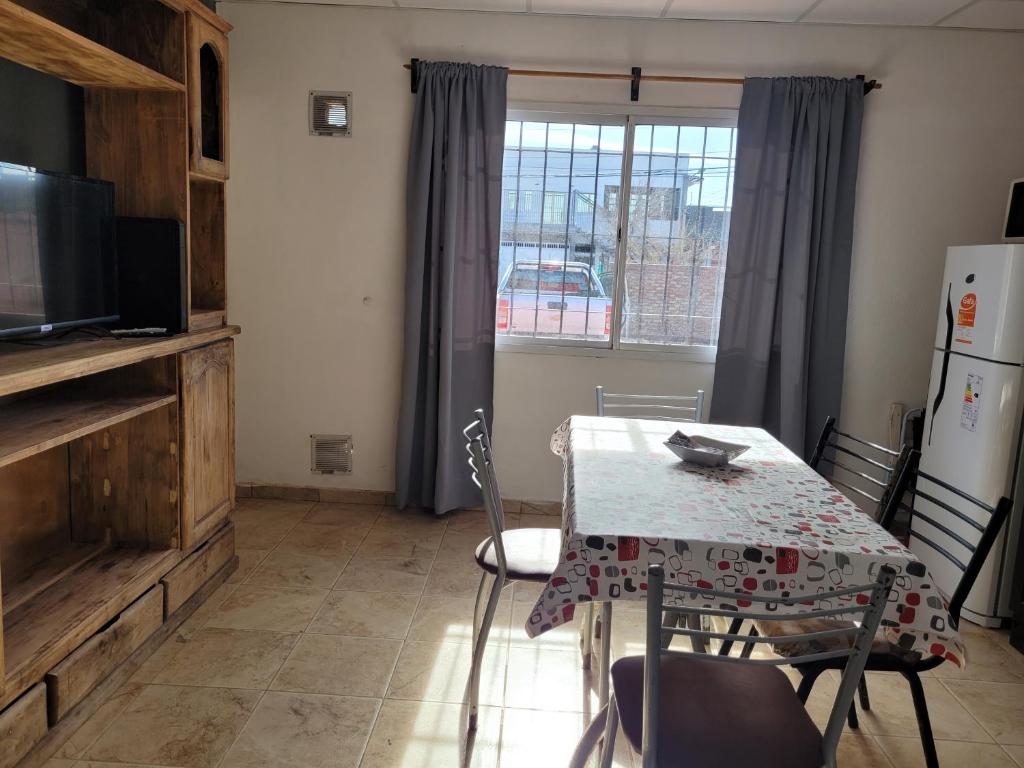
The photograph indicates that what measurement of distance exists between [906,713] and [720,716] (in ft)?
4.01

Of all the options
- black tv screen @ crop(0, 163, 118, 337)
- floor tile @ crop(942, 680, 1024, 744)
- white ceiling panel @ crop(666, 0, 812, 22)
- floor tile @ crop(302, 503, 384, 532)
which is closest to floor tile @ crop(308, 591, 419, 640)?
floor tile @ crop(302, 503, 384, 532)

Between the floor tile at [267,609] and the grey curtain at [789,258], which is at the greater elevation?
the grey curtain at [789,258]

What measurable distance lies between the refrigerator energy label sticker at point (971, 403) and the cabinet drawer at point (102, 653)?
304cm

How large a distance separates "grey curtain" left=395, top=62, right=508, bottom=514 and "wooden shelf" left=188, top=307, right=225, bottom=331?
3.35 feet

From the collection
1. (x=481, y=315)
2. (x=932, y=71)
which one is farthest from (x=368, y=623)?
(x=932, y=71)

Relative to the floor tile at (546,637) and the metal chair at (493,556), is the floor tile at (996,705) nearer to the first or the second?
the floor tile at (546,637)

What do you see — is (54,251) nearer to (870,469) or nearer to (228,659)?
(228,659)

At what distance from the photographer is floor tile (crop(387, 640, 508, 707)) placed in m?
2.38

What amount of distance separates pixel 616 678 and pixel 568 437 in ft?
3.68

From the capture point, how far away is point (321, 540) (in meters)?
3.58

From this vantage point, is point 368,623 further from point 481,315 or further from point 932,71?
point 932,71

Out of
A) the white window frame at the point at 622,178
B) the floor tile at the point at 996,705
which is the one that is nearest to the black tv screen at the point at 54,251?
the white window frame at the point at 622,178

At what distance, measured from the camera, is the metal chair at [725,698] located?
1335 mm

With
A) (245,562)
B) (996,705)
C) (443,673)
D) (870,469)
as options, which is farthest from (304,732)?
(870,469)
